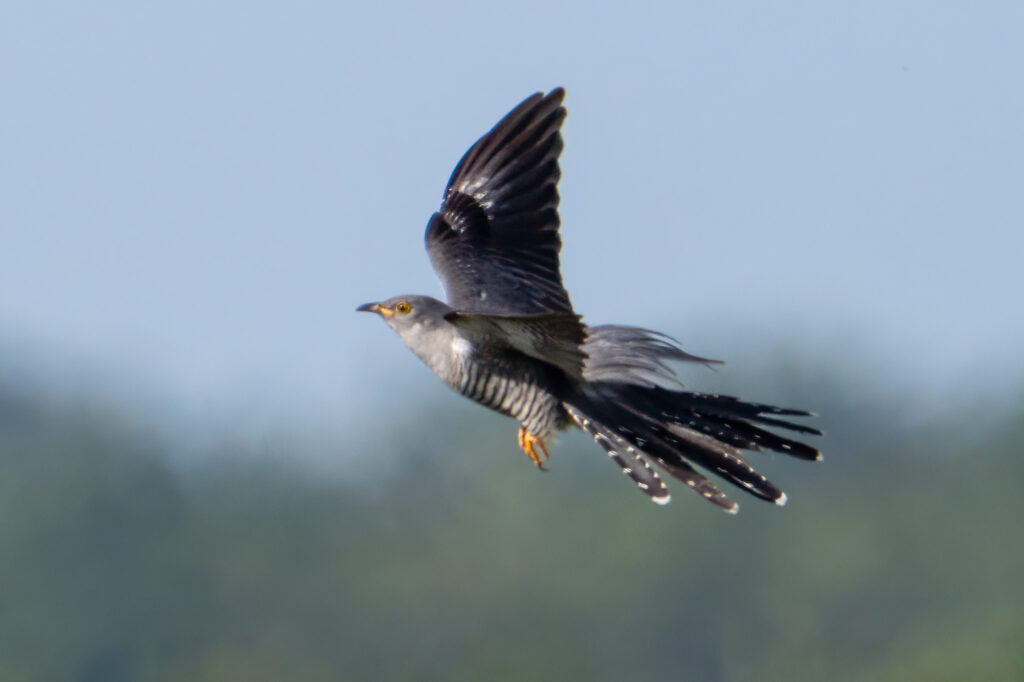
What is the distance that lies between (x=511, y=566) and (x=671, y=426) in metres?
30.8

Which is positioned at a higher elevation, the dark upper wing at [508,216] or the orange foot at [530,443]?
the dark upper wing at [508,216]

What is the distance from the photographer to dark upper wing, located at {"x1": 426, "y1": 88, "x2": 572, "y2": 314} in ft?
24.4

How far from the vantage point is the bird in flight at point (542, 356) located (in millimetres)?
7055

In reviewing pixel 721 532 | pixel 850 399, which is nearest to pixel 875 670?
pixel 721 532

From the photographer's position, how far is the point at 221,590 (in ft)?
132

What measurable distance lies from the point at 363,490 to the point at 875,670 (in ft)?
62.0

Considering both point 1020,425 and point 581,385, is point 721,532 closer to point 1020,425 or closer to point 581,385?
point 1020,425

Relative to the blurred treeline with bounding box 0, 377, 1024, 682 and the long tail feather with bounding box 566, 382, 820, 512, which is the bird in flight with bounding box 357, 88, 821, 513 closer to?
the long tail feather with bounding box 566, 382, 820, 512

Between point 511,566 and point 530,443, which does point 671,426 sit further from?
point 511,566

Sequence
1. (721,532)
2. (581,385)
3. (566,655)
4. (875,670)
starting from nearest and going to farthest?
(581,385) < (875,670) < (566,655) < (721,532)

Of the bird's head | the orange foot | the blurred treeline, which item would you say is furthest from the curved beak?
the blurred treeline

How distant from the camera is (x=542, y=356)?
687cm

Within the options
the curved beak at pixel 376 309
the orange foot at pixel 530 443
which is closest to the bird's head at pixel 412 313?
the curved beak at pixel 376 309

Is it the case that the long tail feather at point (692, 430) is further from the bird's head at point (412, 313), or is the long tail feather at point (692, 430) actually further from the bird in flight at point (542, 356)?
the bird's head at point (412, 313)
